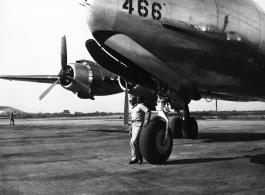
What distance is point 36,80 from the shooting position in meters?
20.9

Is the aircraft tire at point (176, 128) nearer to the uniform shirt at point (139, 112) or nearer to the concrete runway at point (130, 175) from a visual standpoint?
the concrete runway at point (130, 175)

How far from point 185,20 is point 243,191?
331 cm

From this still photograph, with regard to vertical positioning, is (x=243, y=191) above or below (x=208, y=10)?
below

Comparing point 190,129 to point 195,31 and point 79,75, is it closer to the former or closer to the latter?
point 79,75

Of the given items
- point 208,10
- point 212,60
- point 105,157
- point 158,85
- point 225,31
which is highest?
point 208,10

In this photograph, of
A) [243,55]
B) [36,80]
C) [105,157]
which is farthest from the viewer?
[36,80]

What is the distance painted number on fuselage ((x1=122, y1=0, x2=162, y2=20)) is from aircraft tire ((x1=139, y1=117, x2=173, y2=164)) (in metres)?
2.27

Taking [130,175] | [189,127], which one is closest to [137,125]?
[130,175]

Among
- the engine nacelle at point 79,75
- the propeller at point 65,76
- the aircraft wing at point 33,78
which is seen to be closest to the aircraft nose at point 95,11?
the propeller at point 65,76

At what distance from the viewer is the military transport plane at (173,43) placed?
553cm

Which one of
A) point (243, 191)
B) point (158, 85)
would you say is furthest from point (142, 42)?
point (243, 191)

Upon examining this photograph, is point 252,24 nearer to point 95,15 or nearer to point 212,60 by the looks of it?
point 212,60

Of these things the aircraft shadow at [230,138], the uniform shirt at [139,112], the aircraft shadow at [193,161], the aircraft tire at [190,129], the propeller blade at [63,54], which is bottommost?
the aircraft shadow at [230,138]

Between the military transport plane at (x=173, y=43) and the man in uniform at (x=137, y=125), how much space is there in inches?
14.0
